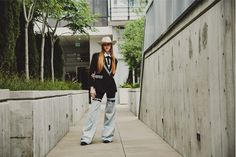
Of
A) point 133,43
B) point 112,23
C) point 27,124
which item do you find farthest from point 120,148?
point 112,23

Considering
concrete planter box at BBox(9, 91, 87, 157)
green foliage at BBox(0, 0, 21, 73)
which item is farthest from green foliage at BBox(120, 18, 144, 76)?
concrete planter box at BBox(9, 91, 87, 157)

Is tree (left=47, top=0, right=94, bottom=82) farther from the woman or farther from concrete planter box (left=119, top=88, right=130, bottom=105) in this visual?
concrete planter box (left=119, top=88, right=130, bottom=105)

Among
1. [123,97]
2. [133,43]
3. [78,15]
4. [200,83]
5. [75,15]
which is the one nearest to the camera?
[200,83]

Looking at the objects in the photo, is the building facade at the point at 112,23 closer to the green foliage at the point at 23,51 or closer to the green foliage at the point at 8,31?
the green foliage at the point at 23,51

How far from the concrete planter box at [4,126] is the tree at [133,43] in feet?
73.4

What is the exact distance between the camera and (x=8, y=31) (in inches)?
598

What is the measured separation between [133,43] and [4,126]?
23611mm

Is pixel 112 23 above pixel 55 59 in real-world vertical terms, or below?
above

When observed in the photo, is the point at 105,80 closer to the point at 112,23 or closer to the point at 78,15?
the point at 78,15

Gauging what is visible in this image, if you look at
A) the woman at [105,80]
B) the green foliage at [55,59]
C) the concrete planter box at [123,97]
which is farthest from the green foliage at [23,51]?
the concrete planter box at [123,97]

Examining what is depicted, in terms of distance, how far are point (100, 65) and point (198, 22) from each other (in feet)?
12.1

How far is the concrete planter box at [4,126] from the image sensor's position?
547 centimetres

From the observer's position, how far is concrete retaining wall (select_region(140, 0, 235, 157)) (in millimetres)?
4617

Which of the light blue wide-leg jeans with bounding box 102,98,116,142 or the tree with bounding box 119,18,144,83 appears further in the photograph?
the tree with bounding box 119,18,144,83
